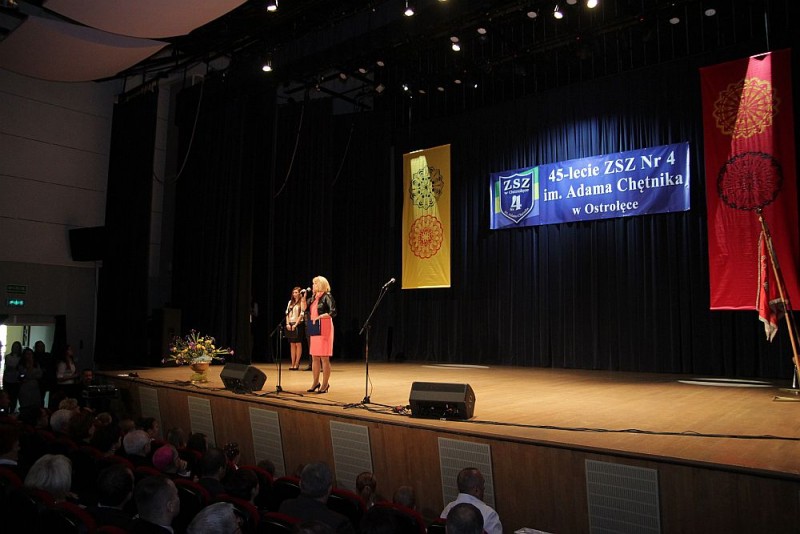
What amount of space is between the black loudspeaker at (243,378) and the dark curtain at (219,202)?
4835mm

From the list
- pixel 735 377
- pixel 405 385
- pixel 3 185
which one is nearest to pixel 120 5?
pixel 405 385

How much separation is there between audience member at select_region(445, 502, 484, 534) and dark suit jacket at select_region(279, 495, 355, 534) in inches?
24.2

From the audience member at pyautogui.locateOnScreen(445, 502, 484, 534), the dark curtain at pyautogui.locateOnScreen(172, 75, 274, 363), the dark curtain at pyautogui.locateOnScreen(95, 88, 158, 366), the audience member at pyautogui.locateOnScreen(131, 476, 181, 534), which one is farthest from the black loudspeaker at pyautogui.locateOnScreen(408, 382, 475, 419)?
the dark curtain at pyautogui.locateOnScreen(95, 88, 158, 366)

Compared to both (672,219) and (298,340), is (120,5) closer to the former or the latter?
(298,340)

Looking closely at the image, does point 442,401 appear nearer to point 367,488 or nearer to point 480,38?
point 367,488

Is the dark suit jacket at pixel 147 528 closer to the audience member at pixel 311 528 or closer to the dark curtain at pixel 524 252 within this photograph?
the audience member at pixel 311 528

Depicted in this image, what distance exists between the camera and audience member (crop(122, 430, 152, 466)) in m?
3.99

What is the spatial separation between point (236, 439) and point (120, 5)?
498 cm

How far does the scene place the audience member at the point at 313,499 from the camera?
2.74m

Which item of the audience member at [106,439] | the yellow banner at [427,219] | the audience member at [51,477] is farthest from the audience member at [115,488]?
the yellow banner at [427,219]

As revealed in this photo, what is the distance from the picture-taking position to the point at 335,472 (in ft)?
16.9

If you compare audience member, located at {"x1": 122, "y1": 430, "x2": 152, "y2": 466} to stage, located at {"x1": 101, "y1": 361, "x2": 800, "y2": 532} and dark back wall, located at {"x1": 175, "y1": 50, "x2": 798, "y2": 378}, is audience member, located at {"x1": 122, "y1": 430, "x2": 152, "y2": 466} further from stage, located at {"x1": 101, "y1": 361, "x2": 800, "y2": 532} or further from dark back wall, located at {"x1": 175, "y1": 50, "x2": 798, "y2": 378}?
dark back wall, located at {"x1": 175, "y1": 50, "x2": 798, "y2": 378}

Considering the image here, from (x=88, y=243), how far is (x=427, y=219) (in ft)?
22.7

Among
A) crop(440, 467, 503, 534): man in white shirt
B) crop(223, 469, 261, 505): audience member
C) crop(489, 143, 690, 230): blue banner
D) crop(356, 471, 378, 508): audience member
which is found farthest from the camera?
crop(489, 143, 690, 230): blue banner
